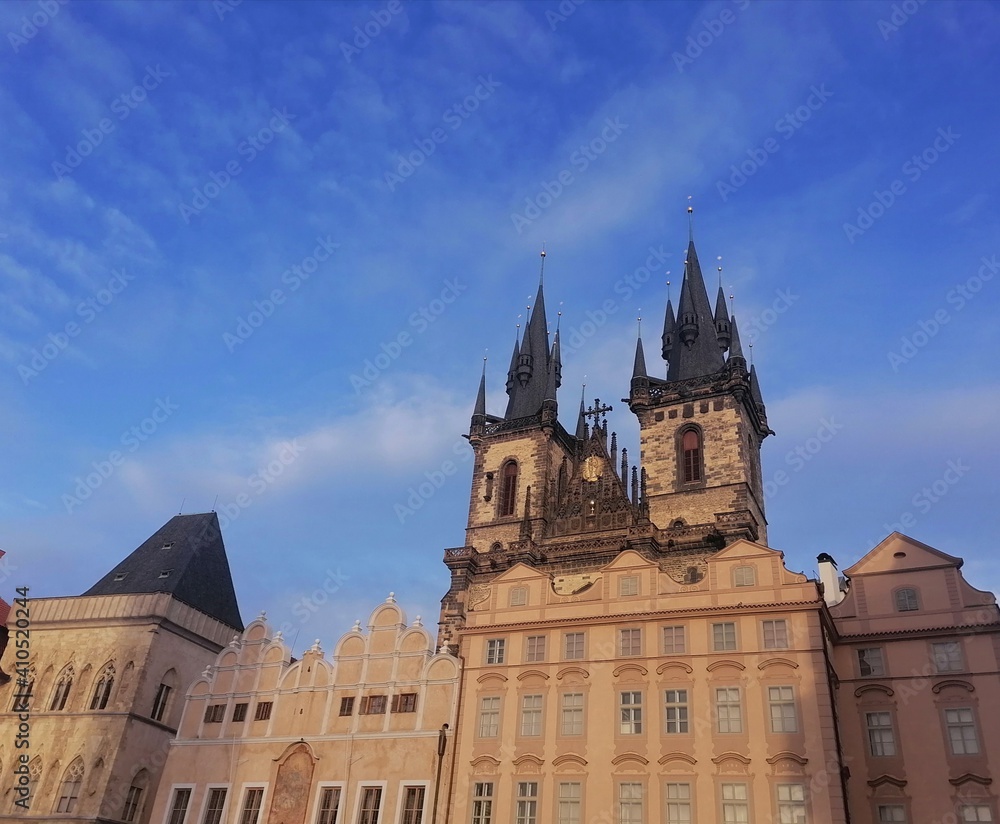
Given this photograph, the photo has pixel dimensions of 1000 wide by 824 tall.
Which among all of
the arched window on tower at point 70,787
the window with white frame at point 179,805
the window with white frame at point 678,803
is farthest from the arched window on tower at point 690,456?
the arched window on tower at point 70,787

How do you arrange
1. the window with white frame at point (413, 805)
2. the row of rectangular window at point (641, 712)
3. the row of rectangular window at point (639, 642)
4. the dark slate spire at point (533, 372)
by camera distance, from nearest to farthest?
the row of rectangular window at point (641, 712) < the row of rectangular window at point (639, 642) < the window with white frame at point (413, 805) < the dark slate spire at point (533, 372)

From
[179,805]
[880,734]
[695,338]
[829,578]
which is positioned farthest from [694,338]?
[179,805]

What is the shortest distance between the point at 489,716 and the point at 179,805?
1123 cm

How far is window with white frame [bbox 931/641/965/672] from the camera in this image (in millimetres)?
25064

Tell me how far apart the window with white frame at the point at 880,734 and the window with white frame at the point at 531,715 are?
363 inches

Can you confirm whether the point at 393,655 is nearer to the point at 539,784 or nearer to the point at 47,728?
the point at 539,784

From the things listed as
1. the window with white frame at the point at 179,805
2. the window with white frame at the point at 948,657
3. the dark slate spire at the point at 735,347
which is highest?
the dark slate spire at the point at 735,347

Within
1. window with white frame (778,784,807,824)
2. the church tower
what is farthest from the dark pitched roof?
window with white frame (778,784,807,824)

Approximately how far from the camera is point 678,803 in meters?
23.7

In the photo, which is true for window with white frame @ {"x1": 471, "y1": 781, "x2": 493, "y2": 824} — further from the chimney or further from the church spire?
the church spire

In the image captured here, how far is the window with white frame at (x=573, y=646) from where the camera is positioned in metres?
27.3

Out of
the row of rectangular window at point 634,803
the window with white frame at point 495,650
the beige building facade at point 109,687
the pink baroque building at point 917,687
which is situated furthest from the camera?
the beige building facade at point 109,687

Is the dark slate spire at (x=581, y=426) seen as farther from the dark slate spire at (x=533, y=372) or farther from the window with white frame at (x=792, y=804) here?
the window with white frame at (x=792, y=804)

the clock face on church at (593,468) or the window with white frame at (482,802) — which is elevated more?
the clock face on church at (593,468)
